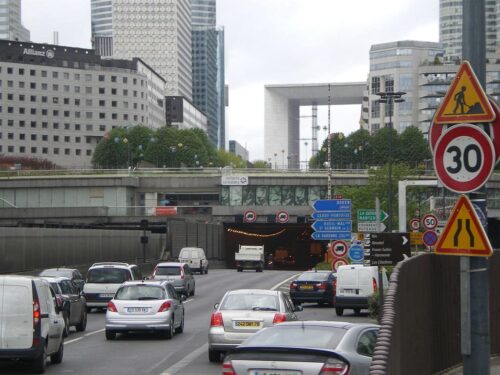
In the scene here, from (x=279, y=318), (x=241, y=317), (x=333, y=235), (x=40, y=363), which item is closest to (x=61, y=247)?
(x=333, y=235)

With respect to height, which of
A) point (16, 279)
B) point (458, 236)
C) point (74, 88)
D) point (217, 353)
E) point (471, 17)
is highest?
point (74, 88)

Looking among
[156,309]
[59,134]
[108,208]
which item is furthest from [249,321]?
[59,134]

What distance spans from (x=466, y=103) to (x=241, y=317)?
11.8 meters

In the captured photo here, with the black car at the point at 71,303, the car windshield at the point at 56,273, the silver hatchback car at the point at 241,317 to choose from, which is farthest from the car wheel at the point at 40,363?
the car windshield at the point at 56,273

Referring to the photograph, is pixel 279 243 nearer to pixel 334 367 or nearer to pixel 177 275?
pixel 177 275

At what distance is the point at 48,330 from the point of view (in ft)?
61.9

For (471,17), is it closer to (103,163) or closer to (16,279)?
(16,279)

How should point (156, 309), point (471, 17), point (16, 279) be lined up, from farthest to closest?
point (156, 309)
point (16, 279)
point (471, 17)

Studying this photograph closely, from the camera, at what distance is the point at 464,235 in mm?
9133

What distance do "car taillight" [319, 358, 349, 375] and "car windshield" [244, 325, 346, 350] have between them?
0.95 feet

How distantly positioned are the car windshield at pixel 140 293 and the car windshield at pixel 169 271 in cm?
2114

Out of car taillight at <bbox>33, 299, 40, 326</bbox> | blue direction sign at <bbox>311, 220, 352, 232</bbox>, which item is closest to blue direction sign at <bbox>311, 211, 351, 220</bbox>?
blue direction sign at <bbox>311, 220, 352, 232</bbox>

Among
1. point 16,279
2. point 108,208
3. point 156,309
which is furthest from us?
point 108,208

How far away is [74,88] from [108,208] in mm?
104410
